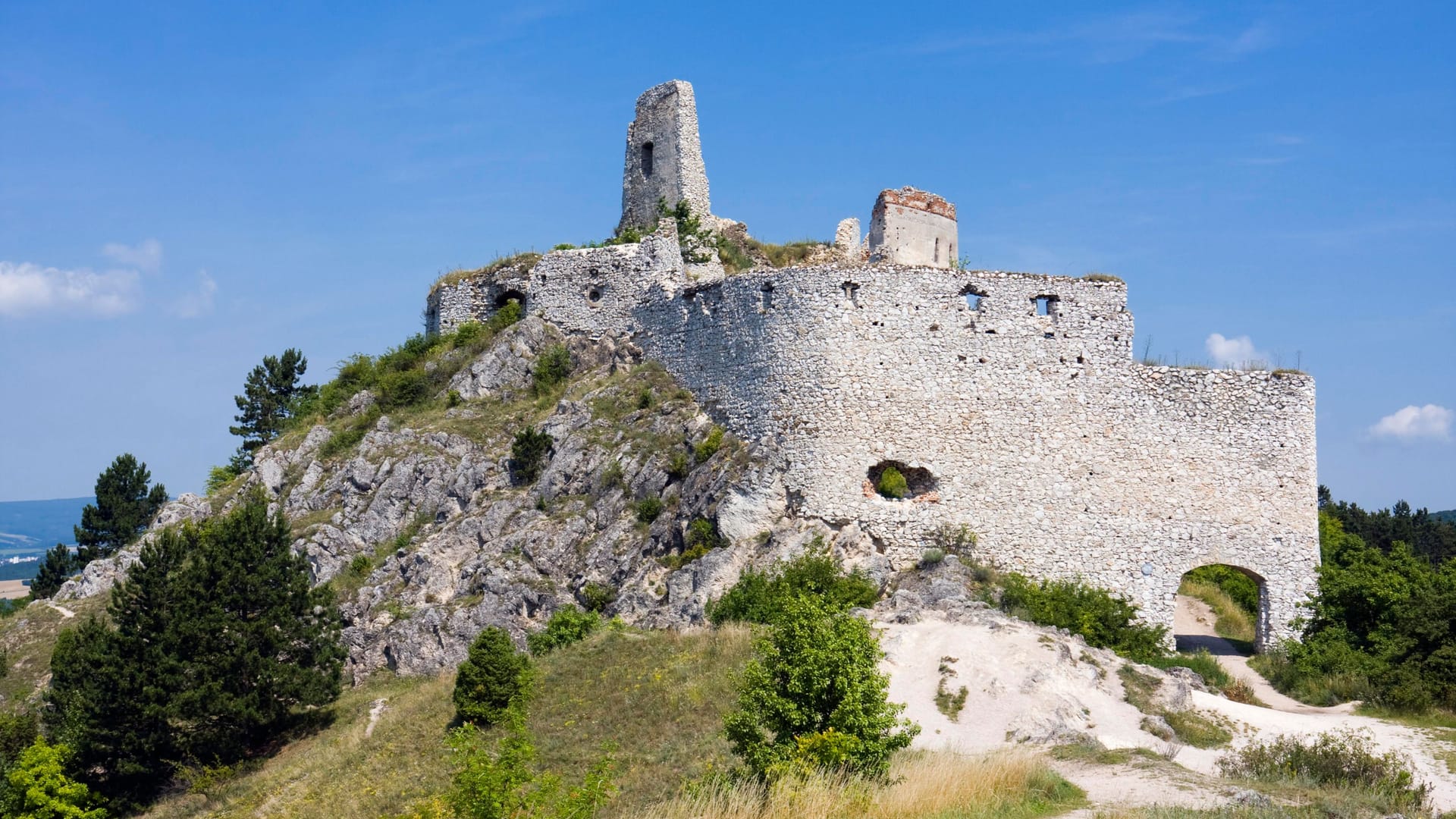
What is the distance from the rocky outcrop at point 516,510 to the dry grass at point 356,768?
175cm

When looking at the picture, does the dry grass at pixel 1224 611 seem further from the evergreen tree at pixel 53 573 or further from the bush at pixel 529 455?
the evergreen tree at pixel 53 573

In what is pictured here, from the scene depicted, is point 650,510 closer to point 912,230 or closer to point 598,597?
point 598,597

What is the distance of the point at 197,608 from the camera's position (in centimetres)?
3184

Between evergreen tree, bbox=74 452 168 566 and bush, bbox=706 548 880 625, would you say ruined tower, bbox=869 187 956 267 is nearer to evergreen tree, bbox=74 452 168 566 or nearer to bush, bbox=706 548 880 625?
bush, bbox=706 548 880 625

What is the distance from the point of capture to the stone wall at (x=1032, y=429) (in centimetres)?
3038

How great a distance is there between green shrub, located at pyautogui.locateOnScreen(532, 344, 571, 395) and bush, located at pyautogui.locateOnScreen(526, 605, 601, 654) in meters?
10.3

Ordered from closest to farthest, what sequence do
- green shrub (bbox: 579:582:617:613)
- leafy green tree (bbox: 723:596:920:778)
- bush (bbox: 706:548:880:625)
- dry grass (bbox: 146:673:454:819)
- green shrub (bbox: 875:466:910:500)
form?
leafy green tree (bbox: 723:596:920:778), dry grass (bbox: 146:673:454:819), bush (bbox: 706:548:880:625), green shrub (bbox: 875:466:910:500), green shrub (bbox: 579:582:617:613)

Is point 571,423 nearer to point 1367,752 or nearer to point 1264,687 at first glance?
point 1264,687

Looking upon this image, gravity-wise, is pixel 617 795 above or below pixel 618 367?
below

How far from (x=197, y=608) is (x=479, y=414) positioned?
32.9 ft

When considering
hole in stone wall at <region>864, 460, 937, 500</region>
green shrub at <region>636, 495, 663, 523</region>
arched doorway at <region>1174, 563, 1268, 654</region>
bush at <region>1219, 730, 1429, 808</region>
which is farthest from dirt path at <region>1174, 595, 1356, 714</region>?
green shrub at <region>636, 495, 663, 523</region>

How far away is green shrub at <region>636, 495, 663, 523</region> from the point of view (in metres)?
32.3

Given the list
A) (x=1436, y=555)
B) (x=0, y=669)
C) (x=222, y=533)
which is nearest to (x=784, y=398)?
(x=222, y=533)

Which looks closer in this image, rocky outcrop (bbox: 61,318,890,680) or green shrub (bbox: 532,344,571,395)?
rocky outcrop (bbox: 61,318,890,680)
